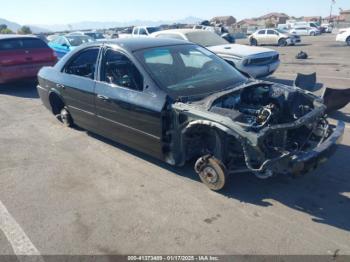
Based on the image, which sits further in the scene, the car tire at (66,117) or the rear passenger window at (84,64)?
the car tire at (66,117)

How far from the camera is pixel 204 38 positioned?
430 inches

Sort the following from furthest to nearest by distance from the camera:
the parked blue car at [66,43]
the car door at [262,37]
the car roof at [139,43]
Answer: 1. the car door at [262,37]
2. the parked blue car at [66,43]
3. the car roof at [139,43]

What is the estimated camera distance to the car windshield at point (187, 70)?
172 inches

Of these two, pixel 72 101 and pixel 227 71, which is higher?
pixel 227 71

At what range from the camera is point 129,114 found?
15.0ft

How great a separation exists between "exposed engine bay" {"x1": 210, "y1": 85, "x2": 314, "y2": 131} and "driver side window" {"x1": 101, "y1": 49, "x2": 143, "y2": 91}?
1.21m

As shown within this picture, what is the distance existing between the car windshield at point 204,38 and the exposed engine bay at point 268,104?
256 inches

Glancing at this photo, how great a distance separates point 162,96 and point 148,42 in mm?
1343

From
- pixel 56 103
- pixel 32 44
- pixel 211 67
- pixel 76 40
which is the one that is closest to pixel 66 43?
pixel 76 40

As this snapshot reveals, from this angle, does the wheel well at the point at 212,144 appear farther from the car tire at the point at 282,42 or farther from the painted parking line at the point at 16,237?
the car tire at the point at 282,42

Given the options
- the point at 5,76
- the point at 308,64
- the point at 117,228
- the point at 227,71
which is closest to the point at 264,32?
the point at 308,64

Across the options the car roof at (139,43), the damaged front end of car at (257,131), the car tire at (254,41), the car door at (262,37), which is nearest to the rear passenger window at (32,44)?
the car roof at (139,43)

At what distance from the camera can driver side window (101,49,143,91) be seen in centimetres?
455

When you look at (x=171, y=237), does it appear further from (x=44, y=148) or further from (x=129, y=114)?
(x=44, y=148)
